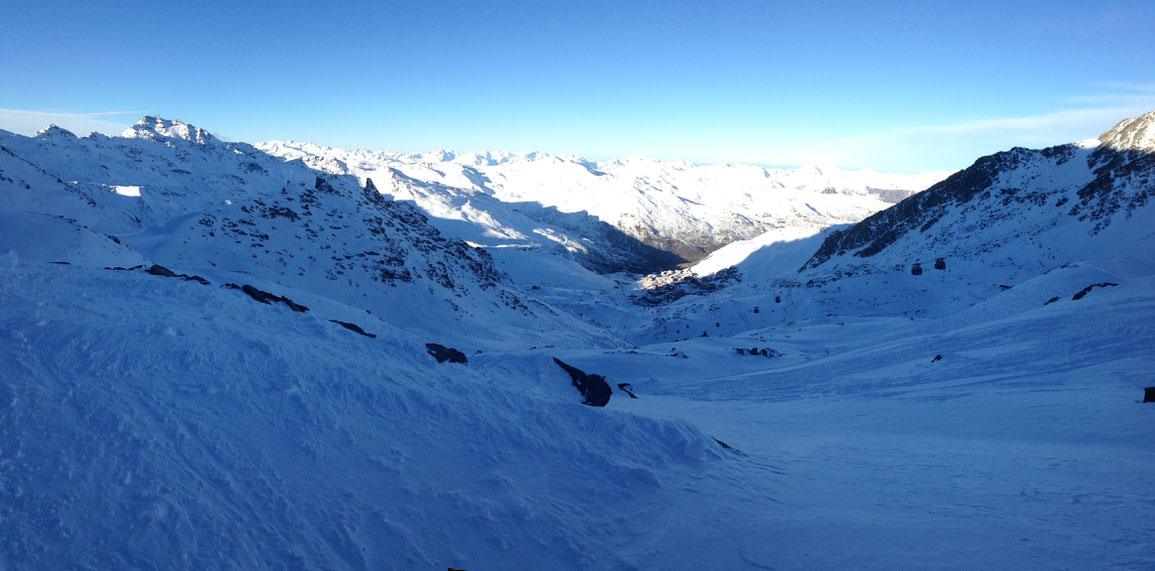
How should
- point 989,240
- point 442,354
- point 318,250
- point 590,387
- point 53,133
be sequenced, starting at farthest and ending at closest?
point 53,133 → point 989,240 → point 318,250 → point 590,387 → point 442,354

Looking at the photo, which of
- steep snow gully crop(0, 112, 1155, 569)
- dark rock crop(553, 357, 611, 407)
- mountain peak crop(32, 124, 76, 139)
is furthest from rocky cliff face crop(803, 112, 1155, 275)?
Answer: mountain peak crop(32, 124, 76, 139)

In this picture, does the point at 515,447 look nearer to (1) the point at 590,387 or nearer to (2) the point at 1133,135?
(1) the point at 590,387

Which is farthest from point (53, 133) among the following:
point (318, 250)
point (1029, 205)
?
point (1029, 205)

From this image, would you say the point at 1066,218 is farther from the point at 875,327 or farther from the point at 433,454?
the point at 433,454

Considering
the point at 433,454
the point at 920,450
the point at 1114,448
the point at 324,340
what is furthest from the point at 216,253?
the point at 1114,448

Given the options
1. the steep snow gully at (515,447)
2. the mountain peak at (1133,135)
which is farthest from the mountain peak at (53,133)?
the mountain peak at (1133,135)
